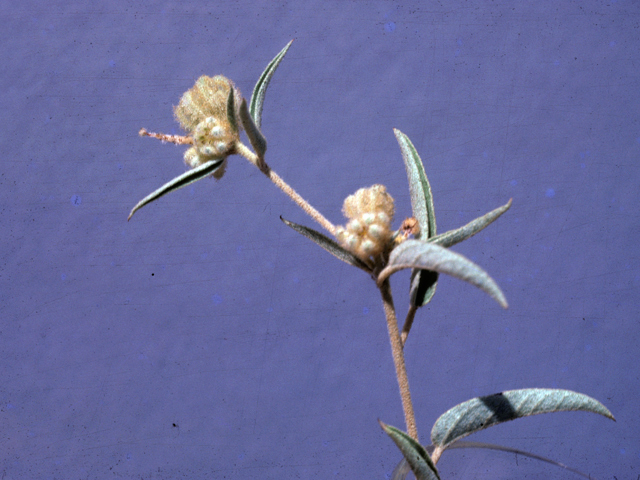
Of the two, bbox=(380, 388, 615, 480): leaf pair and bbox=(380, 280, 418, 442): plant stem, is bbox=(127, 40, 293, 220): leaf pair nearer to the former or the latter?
bbox=(380, 280, 418, 442): plant stem

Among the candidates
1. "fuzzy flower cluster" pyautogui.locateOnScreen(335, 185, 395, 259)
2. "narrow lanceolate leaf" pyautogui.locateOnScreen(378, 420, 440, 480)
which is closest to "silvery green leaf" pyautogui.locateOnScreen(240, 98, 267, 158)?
"fuzzy flower cluster" pyautogui.locateOnScreen(335, 185, 395, 259)

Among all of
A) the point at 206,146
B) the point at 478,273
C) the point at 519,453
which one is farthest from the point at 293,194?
the point at 519,453

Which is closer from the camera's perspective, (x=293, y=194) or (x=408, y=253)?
(x=408, y=253)

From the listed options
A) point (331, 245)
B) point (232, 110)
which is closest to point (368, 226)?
point (331, 245)

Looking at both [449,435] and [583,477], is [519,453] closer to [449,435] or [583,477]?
[583,477]

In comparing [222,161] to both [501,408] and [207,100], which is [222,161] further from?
[501,408]

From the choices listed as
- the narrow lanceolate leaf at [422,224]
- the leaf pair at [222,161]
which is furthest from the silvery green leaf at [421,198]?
the leaf pair at [222,161]
